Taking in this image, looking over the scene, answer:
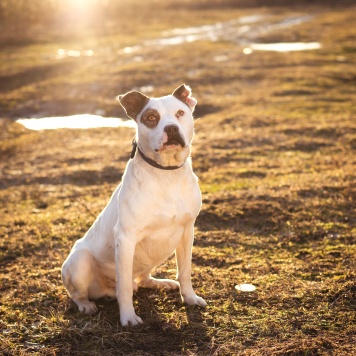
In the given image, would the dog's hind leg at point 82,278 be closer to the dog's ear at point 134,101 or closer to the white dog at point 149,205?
the white dog at point 149,205

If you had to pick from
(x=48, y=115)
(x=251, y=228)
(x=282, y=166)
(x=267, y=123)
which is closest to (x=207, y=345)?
(x=251, y=228)

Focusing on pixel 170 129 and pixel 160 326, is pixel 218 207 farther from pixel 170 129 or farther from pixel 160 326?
pixel 170 129

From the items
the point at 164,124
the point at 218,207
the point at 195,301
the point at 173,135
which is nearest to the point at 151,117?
the point at 164,124

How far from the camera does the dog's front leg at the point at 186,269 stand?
17.5ft

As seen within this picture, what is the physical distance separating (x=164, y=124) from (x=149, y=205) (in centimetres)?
70

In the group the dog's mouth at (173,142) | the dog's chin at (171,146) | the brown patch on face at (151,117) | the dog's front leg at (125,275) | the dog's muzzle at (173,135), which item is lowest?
the dog's front leg at (125,275)

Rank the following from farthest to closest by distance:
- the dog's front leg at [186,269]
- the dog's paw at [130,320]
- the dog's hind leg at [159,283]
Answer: the dog's hind leg at [159,283] < the dog's front leg at [186,269] < the dog's paw at [130,320]

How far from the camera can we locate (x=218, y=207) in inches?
339

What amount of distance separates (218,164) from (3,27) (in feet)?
98.9

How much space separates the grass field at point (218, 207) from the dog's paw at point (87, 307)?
7 cm

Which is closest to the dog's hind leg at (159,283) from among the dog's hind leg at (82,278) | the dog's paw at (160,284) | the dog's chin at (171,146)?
the dog's paw at (160,284)

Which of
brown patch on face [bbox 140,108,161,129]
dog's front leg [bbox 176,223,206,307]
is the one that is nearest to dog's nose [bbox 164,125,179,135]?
brown patch on face [bbox 140,108,161,129]

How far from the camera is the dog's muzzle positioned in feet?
14.9

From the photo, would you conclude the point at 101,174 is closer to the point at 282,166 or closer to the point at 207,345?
the point at 282,166
